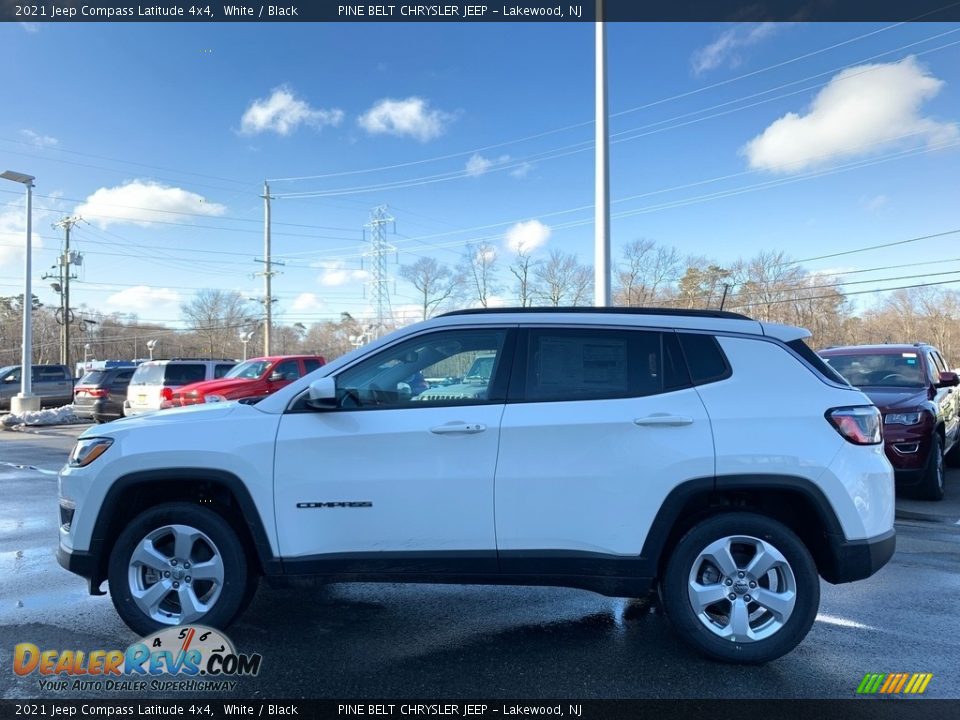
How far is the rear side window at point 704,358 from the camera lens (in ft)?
→ 11.7

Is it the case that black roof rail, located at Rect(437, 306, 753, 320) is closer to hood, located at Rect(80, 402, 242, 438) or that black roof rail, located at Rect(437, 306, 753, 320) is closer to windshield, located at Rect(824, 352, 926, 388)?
hood, located at Rect(80, 402, 242, 438)

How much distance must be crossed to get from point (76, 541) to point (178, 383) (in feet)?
44.8

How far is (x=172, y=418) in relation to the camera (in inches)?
146

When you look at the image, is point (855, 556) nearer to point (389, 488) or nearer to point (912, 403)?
point (389, 488)

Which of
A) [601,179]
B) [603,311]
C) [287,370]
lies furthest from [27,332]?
[603,311]

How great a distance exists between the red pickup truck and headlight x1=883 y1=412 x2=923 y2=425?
36.1ft

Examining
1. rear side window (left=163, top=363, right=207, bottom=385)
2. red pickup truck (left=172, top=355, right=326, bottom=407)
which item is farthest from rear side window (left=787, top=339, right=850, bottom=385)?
rear side window (left=163, top=363, right=207, bottom=385)

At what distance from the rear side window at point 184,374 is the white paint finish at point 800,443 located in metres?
15.5

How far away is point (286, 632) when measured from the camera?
3.90 metres

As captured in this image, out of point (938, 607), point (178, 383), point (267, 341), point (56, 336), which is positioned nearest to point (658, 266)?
point (267, 341)

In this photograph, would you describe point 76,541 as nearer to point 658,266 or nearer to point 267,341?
point 267,341

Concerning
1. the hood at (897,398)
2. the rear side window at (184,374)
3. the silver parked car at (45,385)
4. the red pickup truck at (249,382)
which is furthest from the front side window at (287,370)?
the silver parked car at (45,385)

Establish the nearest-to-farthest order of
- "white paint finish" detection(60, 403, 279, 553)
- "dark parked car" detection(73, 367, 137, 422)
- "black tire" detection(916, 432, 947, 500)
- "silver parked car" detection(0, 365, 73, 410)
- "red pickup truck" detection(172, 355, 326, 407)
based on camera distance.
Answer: "white paint finish" detection(60, 403, 279, 553)
"black tire" detection(916, 432, 947, 500)
"red pickup truck" detection(172, 355, 326, 407)
"dark parked car" detection(73, 367, 137, 422)
"silver parked car" detection(0, 365, 73, 410)

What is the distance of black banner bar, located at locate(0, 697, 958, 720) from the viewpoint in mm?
2969
